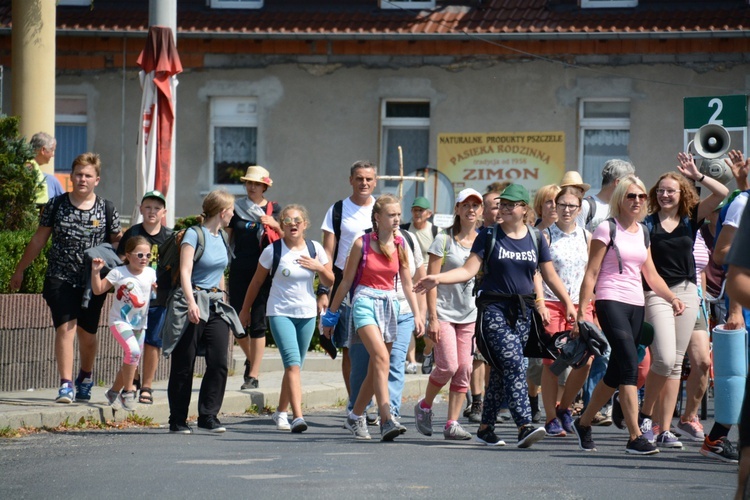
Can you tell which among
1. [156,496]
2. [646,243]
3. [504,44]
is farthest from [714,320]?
[504,44]

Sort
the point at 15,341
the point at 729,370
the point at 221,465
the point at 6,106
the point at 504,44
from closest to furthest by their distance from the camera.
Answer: the point at 221,465 → the point at 729,370 → the point at 15,341 → the point at 504,44 → the point at 6,106

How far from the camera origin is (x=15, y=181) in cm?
1255

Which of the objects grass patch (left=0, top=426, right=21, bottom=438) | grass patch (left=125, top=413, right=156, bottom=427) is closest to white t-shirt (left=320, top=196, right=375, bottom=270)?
grass patch (left=125, top=413, right=156, bottom=427)

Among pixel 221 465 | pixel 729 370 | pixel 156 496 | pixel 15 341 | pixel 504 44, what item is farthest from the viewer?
pixel 504 44

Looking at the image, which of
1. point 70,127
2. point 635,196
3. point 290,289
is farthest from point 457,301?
point 70,127

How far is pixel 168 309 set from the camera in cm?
1002

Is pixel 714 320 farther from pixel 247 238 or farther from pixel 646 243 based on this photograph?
pixel 247 238

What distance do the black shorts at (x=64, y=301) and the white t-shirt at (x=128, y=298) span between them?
12.2 inches

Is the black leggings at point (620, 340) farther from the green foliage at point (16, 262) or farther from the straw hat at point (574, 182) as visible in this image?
Result: the green foliage at point (16, 262)

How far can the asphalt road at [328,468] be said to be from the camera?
7266 mm

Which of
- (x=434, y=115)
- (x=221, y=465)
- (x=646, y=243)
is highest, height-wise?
(x=434, y=115)

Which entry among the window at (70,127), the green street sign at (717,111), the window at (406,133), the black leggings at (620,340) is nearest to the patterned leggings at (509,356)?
the black leggings at (620,340)

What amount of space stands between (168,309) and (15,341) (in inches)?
82.0

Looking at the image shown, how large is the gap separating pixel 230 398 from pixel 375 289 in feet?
7.56
